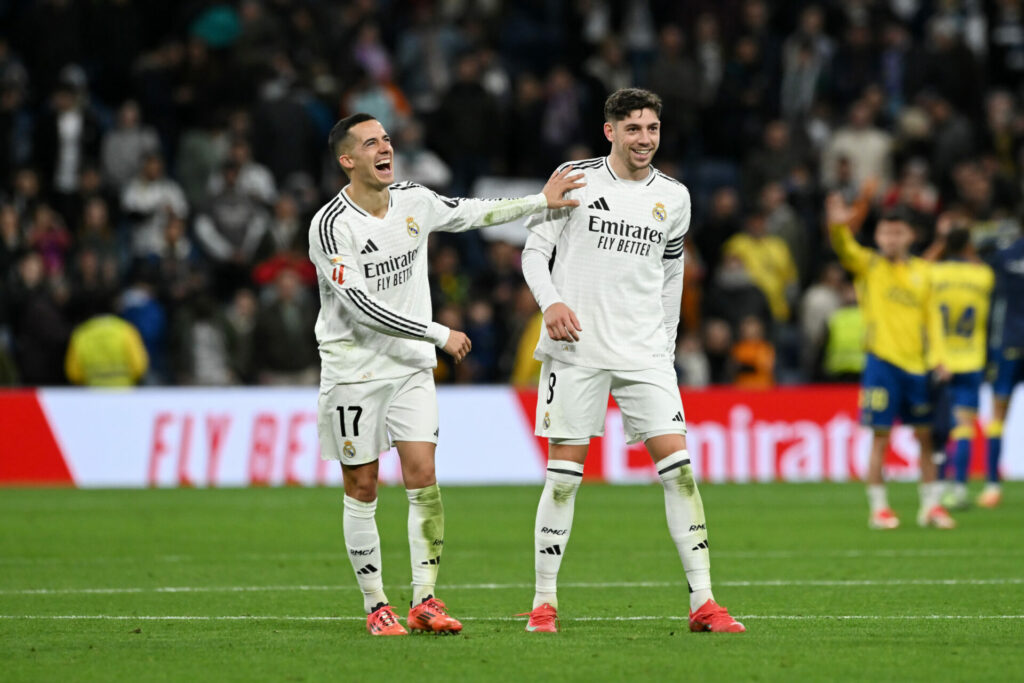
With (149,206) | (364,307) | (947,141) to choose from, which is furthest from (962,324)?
(149,206)

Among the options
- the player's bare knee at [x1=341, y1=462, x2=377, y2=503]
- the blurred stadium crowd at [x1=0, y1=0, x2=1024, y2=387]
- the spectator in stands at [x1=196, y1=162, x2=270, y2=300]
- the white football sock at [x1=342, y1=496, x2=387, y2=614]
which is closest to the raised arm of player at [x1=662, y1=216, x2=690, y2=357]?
the player's bare knee at [x1=341, y1=462, x2=377, y2=503]

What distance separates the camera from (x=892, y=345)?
13875mm

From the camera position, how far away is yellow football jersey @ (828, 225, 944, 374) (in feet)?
45.5

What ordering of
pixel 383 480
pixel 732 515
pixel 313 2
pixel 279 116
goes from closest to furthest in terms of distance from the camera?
pixel 732 515 < pixel 383 480 < pixel 279 116 < pixel 313 2

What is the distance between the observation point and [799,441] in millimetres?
19562

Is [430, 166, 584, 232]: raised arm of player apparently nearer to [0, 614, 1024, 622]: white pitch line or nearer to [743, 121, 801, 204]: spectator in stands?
[0, 614, 1024, 622]: white pitch line

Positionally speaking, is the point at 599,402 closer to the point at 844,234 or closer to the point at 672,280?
the point at 672,280

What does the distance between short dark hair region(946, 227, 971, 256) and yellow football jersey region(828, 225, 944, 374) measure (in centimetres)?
104

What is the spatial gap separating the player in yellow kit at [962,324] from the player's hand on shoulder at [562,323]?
7.44 meters

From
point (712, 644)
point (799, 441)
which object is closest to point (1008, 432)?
point (799, 441)

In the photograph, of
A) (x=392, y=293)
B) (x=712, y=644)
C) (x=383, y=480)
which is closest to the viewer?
(x=712, y=644)

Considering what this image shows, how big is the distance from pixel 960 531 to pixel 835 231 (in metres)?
2.61

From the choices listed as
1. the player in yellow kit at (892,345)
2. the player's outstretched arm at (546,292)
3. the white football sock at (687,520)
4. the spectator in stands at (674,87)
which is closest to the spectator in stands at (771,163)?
the spectator in stands at (674,87)

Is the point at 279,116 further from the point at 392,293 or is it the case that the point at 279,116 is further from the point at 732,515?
the point at 392,293
